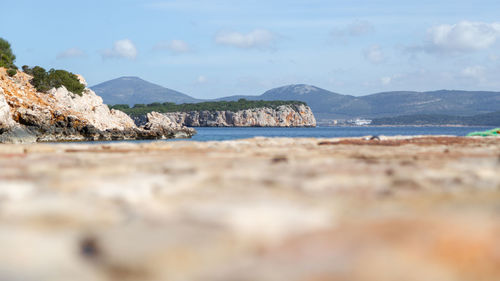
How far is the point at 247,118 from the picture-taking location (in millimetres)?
185125

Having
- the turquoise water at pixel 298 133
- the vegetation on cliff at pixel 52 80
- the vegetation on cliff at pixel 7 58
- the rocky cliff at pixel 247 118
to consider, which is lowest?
the turquoise water at pixel 298 133

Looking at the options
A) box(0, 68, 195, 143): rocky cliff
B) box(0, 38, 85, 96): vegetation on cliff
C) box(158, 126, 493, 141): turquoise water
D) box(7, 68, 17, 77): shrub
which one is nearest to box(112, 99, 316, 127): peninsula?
box(158, 126, 493, 141): turquoise water

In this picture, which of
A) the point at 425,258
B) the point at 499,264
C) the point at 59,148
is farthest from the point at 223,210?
the point at 59,148

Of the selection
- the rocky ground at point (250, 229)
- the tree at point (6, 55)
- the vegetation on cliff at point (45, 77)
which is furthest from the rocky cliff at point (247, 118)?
the rocky ground at point (250, 229)

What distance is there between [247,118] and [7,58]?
4793 inches

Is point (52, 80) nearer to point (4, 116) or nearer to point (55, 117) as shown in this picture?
point (55, 117)

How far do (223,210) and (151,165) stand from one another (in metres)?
1.76

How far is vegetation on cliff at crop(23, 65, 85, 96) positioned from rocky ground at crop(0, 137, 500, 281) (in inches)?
2504

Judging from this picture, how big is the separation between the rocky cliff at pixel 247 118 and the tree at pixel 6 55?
4196 inches

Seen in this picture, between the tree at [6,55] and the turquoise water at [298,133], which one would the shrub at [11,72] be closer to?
the tree at [6,55]

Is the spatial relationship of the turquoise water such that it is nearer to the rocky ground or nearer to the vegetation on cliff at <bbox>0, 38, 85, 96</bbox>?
the vegetation on cliff at <bbox>0, 38, 85, 96</bbox>

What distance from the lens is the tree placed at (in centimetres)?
6548

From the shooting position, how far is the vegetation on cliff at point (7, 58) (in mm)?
61172

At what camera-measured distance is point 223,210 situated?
1.99 m
